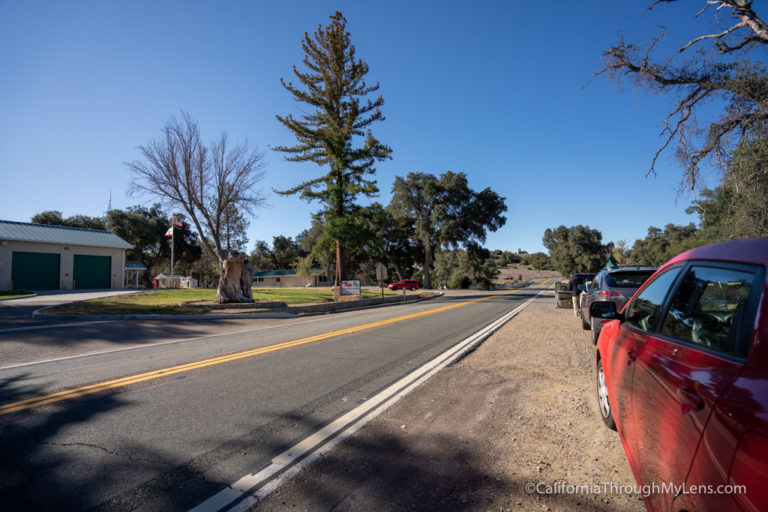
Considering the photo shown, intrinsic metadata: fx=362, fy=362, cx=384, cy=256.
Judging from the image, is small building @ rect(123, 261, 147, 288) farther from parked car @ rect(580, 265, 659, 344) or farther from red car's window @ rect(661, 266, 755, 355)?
red car's window @ rect(661, 266, 755, 355)

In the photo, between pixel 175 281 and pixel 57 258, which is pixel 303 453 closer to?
pixel 57 258

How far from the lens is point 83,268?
93.8 feet

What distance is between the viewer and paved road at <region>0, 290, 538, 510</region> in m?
2.75

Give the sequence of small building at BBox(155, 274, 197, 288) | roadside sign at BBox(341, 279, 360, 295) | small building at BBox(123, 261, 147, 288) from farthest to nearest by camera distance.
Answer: small building at BBox(155, 274, 197, 288) → small building at BBox(123, 261, 147, 288) → roadside sign at BBox(341, 279, 360, 295)

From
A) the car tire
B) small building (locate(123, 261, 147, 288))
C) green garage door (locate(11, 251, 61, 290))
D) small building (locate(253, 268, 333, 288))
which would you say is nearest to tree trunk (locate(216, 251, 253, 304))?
the car tire

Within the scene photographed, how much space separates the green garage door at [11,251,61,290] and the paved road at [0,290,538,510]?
2292cm

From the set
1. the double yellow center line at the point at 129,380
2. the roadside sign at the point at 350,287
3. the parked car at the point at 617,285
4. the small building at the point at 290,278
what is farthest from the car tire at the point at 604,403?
the small building at the point at 290,278

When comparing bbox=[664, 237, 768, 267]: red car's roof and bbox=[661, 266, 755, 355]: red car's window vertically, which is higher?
bbox=[664, 237, 768, 267]: red car's roof

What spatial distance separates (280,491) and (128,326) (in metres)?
11.1

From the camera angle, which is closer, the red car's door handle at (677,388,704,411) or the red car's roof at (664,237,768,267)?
the red car's door handle at (677,388,704,411)

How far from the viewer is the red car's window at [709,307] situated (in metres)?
1.73

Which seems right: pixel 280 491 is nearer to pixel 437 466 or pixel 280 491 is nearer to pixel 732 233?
pixel 437 466

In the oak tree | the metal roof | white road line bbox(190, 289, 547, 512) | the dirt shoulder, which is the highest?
the oak tree

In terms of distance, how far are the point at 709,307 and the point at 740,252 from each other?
47 centimetres
